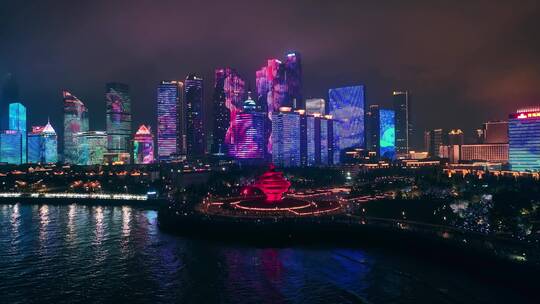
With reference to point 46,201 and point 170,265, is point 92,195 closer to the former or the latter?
point 46,201

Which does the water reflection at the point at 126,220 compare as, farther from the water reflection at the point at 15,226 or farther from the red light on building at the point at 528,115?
the red light on building at the point at 528,115

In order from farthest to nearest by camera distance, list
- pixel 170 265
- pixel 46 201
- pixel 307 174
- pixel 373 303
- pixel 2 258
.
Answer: pixel 307 174 → pixel 46 201 → pixel 2 258 → pixel 170 265 → pixel 373 303

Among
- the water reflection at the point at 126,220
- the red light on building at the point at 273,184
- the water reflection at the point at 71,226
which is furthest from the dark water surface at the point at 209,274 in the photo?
the red light on building at the point at 273,184

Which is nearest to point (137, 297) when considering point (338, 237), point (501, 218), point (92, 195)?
point (338, 237)

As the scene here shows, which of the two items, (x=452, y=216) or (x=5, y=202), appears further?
(x=5, y=202)

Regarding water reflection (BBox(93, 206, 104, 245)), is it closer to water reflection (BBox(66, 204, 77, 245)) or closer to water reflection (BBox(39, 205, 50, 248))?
water reflection (BBox(66, 204, 77, 245))

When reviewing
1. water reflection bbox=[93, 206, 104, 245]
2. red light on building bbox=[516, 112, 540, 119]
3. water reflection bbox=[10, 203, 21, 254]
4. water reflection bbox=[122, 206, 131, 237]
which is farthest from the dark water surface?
red light on building bbox=[516, 112, 540, 119]
